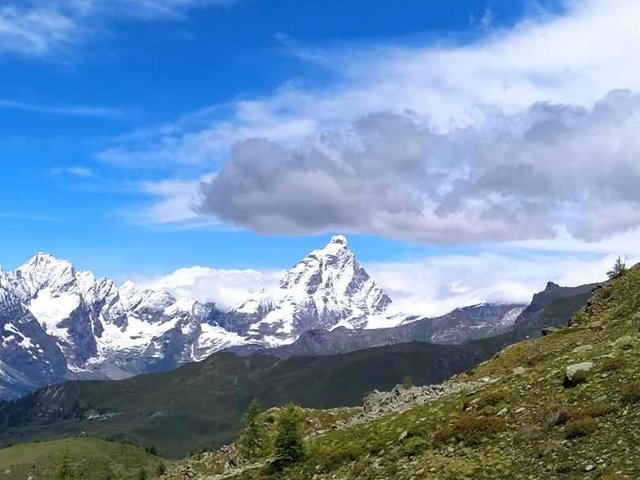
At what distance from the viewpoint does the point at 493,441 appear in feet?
87.1

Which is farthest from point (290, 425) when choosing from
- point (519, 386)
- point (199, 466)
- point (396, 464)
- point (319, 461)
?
point (199, 466)

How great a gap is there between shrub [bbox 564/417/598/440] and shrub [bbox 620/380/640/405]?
175cm

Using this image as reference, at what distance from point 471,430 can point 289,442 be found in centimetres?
1125

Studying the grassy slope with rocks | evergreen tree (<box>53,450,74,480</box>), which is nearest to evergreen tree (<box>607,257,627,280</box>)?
the grassy slope with rocks

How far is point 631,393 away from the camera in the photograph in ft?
83.9

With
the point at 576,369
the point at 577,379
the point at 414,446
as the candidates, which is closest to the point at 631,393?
the point at 577,379

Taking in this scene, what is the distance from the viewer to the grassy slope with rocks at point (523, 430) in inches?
912

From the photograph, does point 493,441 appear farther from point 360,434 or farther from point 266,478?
point 266,478

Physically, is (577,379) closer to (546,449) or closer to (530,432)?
(530,432)

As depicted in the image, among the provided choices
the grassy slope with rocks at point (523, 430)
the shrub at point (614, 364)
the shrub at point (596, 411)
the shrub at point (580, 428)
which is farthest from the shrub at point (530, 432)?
the shrub at point (614, 364)

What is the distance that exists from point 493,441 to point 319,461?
979 cm

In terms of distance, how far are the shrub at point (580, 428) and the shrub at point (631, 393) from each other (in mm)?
1751

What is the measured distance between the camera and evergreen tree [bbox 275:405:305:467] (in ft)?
115

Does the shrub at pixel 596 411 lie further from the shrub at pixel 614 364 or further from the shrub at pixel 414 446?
the shrub at pixel 414 446
